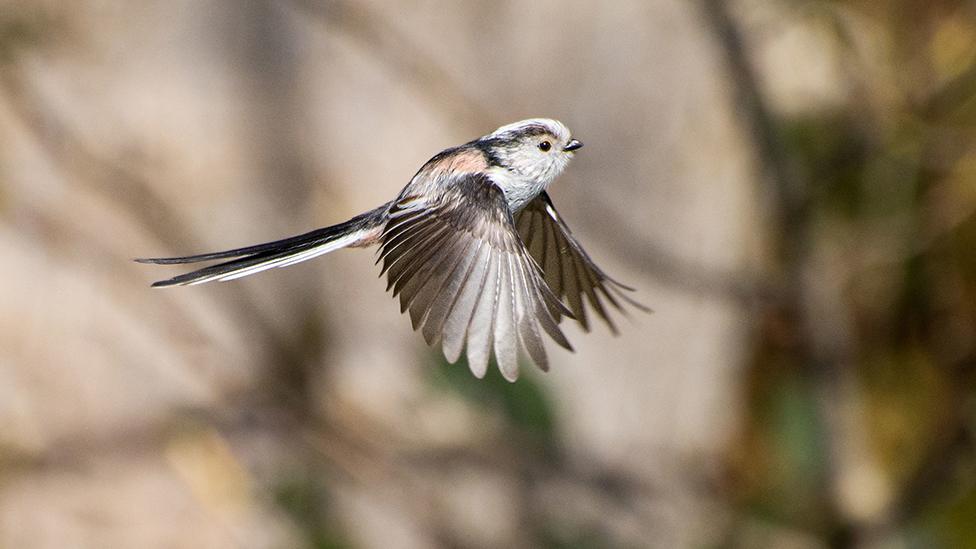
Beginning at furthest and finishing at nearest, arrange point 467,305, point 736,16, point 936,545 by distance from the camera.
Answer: point 936,545
point 736,16
point 467,305

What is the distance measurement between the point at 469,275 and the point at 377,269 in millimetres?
1836

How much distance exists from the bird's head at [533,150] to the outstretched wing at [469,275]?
0.18 ft

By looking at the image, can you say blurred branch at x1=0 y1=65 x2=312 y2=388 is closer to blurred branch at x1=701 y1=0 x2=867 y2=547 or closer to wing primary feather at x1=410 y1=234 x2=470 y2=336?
blurred branch at x1=701 y1=0 x2=867 y2=547

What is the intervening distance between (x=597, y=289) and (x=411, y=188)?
430 mm

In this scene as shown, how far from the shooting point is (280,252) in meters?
1.40

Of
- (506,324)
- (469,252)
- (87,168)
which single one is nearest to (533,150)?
(469,252)

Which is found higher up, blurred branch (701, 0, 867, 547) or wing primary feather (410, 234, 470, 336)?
blurred branch (701, 0, 867, 547)

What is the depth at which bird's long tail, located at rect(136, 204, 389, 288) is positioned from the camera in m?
1.30

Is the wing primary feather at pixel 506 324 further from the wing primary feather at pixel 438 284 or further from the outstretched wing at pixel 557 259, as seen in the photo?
the outstretched wing at pixel 557 259

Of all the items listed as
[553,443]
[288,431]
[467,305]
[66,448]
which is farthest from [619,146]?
[467,305]

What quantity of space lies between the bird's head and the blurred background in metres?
1.50

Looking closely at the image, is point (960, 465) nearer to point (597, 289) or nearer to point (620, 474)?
point (620, 474)

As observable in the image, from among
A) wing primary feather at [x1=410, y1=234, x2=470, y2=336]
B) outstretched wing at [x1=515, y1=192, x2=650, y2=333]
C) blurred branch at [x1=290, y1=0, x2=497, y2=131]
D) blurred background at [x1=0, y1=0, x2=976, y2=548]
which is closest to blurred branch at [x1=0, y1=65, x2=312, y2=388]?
blurred background at [x1=0, y1=0, x2=976, y2=548]

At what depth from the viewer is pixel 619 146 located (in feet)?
10.8
